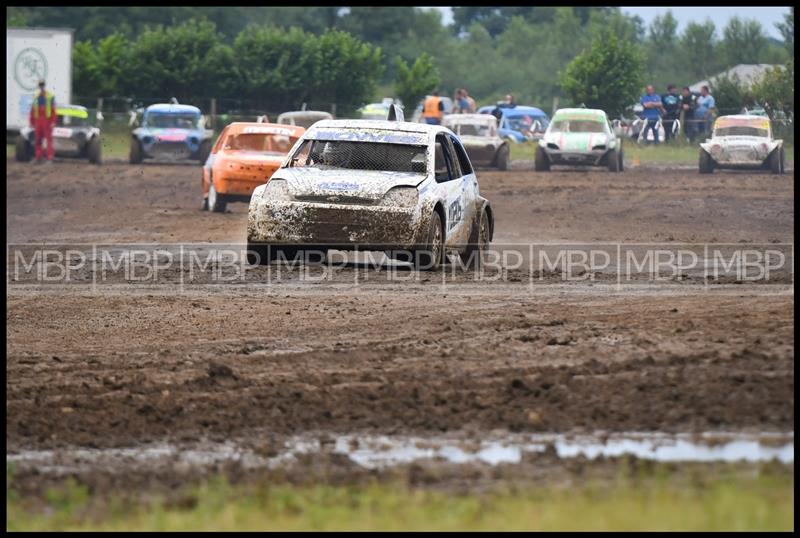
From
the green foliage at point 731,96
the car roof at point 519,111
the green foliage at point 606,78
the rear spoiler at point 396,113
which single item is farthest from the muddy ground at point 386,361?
the car roof at point 519,111

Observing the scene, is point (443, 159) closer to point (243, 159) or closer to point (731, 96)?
point (243, 159)

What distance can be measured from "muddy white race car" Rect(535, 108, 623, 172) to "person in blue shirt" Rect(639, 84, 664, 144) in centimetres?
564

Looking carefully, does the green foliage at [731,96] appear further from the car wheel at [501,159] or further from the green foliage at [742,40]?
the green foliage at [742,40]

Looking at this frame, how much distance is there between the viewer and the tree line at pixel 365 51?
49125mm

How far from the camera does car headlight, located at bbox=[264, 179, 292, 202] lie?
14367 millimetres

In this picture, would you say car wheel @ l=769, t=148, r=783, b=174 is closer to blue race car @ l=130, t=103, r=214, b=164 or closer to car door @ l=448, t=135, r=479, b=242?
blue race car @ l=130, t=103, r=214, b=164

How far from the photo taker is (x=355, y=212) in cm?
1417

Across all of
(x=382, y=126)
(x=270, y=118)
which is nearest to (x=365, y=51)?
(x=270, y=118)

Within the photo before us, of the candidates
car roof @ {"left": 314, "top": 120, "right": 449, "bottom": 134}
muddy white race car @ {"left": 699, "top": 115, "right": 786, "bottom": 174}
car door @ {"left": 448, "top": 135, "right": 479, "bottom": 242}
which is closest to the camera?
car roof @ {"left": 314, "top": 120, "right": 449, "bottom": 134}

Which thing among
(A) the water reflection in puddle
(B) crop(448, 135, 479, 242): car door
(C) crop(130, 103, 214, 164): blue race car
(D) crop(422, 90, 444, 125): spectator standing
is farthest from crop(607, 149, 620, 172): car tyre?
(A) the water reflection in puddle

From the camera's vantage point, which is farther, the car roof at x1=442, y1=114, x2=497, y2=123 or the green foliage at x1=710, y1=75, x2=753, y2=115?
the green foliage at x1=710, y1=75, x2=753, y2=115

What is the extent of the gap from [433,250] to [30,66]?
105ft

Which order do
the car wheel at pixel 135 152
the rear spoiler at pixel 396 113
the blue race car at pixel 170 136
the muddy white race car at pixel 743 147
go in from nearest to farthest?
the rear spoiler at pixel 396 113, the muddy white race car at pixel 743 147, the blue race car at pixel 170 136, the car wheel at pixel 135 152

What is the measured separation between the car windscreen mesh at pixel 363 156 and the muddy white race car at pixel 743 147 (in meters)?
19.0
